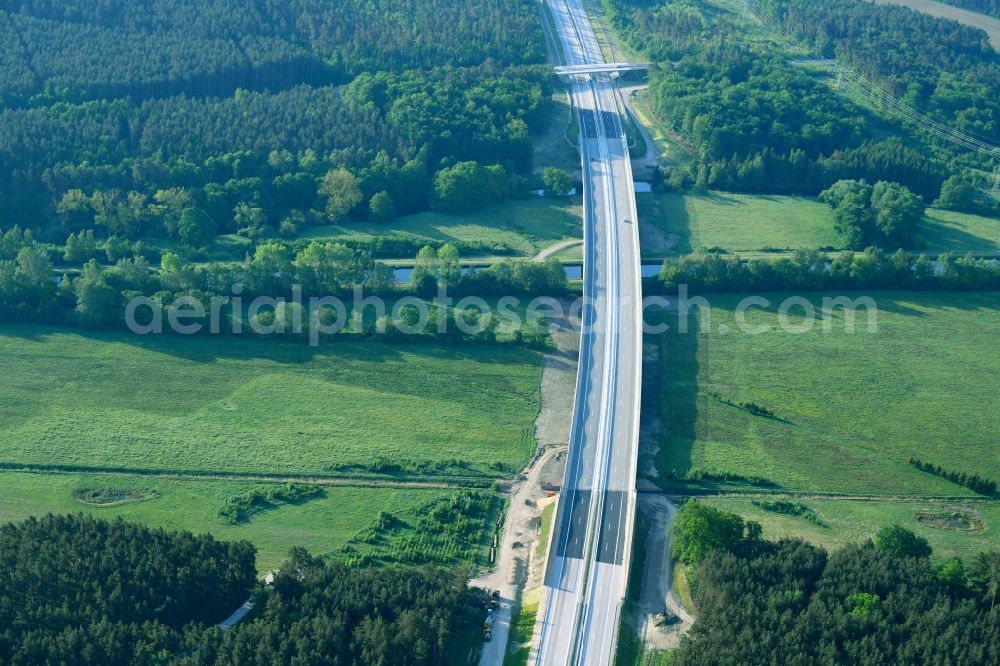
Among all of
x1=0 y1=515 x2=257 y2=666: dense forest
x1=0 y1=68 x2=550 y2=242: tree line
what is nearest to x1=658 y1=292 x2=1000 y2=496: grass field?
x1=0 y1=515 x2=257 y2=666: dense forest

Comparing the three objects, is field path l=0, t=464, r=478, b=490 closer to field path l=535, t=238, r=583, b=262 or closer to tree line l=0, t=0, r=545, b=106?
field path l=535, t=238, r=583, b=262

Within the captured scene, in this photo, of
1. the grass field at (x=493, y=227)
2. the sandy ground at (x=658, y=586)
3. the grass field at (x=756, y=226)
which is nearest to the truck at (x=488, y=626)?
the sandy ground at (x=658, y=586)

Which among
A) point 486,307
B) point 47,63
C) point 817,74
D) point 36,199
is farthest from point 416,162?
point 817,74

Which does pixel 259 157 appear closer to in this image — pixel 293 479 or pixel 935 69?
pixel 293 479

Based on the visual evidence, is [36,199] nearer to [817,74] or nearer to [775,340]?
[775,340]

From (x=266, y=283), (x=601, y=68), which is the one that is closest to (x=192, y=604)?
(x=266, y=283)

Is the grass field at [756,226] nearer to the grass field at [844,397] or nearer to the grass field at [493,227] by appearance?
the grass field at [493,227]
